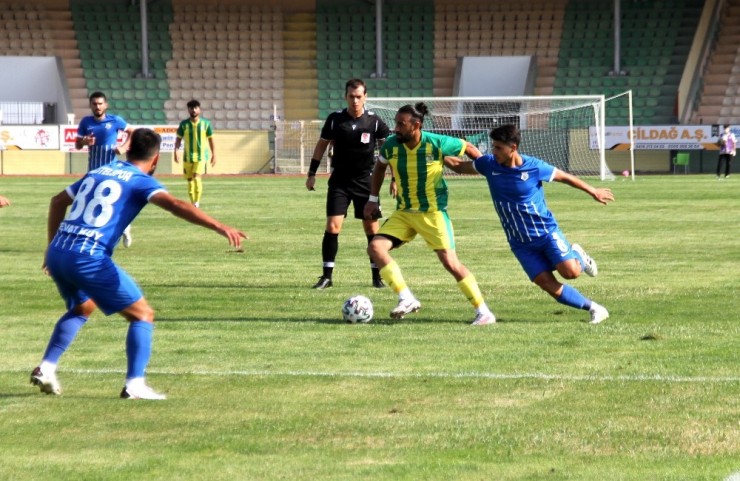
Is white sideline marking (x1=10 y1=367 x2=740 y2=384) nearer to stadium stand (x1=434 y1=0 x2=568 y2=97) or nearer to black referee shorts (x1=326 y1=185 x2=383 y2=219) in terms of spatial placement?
black referee shorts (x1=326 y1=185 x2=383 y2=219)

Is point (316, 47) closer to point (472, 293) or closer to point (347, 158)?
point (347, 158)

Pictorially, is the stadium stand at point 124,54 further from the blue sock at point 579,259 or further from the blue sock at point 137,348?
the blue sock at point 137,348

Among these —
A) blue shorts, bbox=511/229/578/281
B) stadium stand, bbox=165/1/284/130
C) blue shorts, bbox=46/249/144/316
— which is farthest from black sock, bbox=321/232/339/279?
stadium stand, bbox=165/1/284/130

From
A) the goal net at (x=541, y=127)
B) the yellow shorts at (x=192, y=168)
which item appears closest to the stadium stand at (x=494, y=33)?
the goal net at (x=541, y=127)

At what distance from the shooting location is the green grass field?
19.5 ft

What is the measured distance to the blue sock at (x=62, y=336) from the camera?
7.59 m

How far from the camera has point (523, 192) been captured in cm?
1065

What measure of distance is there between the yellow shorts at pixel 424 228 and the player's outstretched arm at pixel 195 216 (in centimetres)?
397

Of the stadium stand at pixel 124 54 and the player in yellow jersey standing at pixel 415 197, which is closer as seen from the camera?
the player in yellow jersey standing at pixel 415 197

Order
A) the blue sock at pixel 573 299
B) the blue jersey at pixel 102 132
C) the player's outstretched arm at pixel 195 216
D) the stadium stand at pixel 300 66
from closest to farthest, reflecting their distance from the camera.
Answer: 1. the player's outstretched arm at pixel 195 216
2. the blue sock at pixel 573 299
3. the blue jersey at pixel 102 132
4. the stadium stand at pixel 300 66

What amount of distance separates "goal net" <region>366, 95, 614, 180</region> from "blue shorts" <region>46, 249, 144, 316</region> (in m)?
32.4

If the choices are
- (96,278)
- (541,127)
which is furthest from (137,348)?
(541,127)

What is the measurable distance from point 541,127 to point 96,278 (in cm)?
3484

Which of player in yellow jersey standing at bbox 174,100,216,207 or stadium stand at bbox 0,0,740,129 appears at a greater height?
stadium stand at bbox 0,0,740,129
